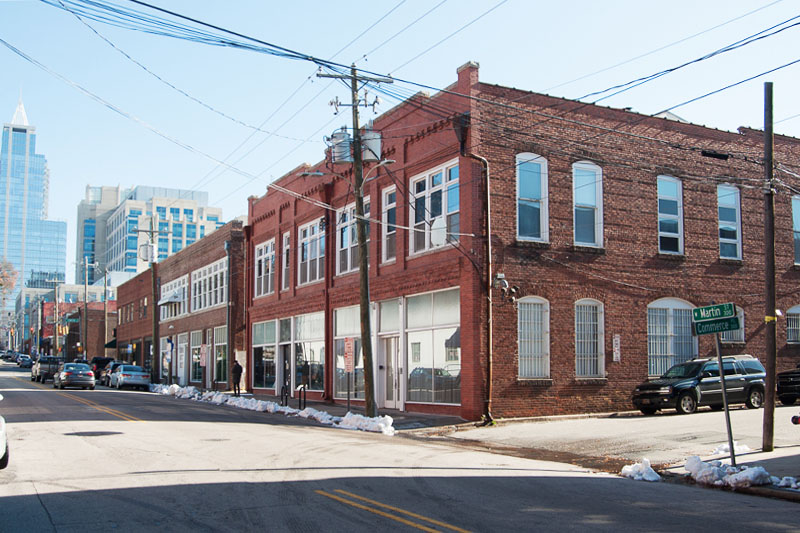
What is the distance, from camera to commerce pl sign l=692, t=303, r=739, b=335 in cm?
1250

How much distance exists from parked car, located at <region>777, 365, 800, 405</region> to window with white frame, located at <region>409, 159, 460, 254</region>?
37.0 ft

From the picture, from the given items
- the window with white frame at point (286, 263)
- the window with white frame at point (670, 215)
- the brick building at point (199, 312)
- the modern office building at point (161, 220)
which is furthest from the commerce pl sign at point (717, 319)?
the modern office building at point (161, 220)

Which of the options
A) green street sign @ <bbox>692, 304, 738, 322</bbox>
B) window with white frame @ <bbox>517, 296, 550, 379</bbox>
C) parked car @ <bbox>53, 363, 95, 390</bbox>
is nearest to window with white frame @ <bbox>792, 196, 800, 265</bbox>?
window with white frame @ <bbox>517, 296, 550, 379</bbox>

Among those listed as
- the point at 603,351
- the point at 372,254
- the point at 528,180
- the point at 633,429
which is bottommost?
the point at 633,429

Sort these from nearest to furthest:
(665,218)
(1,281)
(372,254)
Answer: (665,218) → (372,254) → (1,281)

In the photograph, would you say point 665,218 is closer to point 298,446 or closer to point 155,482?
point 298,446

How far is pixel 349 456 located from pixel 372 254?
15002 mm

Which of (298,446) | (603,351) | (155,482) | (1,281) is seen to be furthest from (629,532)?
(1,281)

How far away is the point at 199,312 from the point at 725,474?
4327 cm

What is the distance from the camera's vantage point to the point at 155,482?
36.7ft

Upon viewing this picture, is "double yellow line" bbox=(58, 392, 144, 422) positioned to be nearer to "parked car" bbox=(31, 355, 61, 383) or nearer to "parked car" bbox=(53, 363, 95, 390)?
"parked car" bbox=(53, 363, 95, 390)

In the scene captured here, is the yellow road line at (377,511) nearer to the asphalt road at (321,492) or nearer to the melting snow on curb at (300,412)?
the asphalt road at (321,492)

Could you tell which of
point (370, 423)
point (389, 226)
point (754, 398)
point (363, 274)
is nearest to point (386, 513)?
point (370, 423)

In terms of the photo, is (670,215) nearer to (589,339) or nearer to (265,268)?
(589,339)
